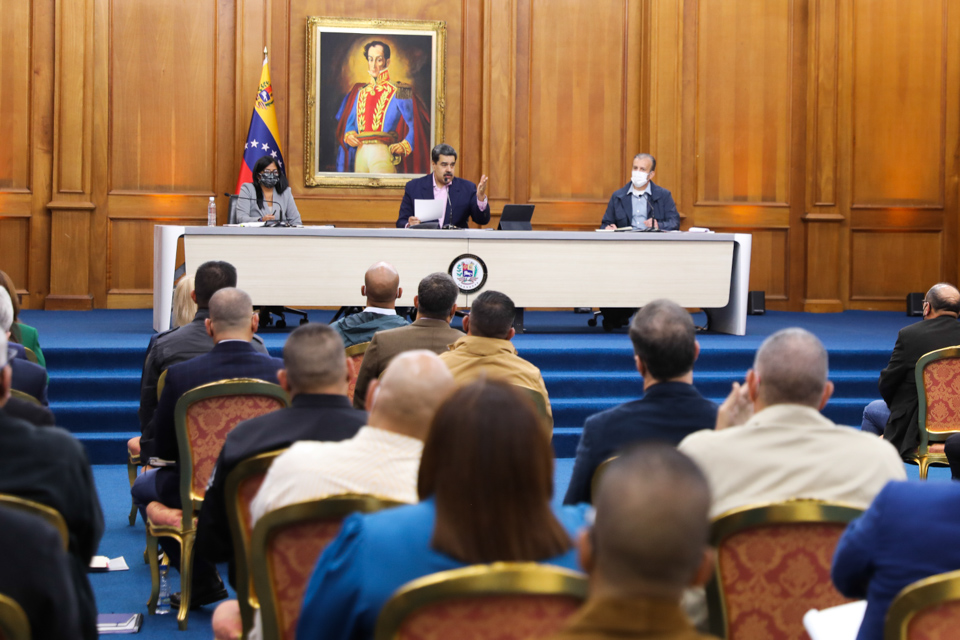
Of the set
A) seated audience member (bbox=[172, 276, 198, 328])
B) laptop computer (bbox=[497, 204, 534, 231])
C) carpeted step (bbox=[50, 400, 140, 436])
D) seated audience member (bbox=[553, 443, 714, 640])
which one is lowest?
carpeted step (bbox=[50, 400, 140, 436])

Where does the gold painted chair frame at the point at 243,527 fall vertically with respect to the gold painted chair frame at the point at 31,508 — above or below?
below

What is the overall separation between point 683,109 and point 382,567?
31.3ft

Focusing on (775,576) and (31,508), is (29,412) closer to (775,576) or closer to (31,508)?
(31,508)

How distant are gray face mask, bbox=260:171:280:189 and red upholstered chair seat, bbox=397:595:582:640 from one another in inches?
273

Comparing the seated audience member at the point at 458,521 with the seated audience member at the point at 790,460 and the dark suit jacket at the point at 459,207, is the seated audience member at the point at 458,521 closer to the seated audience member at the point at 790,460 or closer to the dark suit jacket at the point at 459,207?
the seated audience member at the point at 790,460

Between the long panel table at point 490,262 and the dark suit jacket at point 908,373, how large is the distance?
9.84 feet

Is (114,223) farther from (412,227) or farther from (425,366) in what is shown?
(425,366)

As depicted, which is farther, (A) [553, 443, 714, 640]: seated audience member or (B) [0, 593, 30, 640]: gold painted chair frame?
(B) [0, 593, 30, 640]: gold painted chair frame

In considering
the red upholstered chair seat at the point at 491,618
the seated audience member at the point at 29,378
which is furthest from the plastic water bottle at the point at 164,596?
the red upholstered chair seat at the point at 491,618

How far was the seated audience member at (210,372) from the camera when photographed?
334 centimetres

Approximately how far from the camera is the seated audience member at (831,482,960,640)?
5.67 feet

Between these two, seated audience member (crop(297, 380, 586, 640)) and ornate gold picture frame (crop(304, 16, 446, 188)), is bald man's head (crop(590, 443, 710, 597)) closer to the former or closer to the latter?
seated audience member (crop(297, 380, 586, 640))

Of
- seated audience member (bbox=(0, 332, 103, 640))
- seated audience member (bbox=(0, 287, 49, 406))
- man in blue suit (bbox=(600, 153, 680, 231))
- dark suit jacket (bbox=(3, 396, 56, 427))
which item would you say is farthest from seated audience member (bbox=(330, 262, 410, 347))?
man in blue suit (bbox=(600, 153, 680, 231))

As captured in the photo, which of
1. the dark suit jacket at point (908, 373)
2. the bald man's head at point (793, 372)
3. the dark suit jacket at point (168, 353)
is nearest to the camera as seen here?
the bald man's head at point (793, 372)
